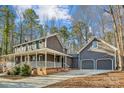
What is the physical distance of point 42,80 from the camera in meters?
8.68

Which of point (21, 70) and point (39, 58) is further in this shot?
point (39, 58)

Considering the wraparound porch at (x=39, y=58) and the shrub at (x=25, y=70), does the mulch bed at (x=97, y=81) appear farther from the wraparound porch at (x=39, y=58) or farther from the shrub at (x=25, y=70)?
the shrub at (x=25, y=70)

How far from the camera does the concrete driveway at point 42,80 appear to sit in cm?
839

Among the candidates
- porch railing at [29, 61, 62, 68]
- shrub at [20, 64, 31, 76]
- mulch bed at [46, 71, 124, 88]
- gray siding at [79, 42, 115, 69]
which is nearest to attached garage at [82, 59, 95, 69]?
gray siding at [79, 42, 115, 69]

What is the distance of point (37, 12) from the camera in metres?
8.76

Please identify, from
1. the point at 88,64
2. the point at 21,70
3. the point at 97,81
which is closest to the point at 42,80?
the point at 21,70

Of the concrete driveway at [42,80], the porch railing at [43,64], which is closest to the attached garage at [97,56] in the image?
the concrete driveway at [42,80]

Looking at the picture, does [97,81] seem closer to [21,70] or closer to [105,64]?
[105,64]

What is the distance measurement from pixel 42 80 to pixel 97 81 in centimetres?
146
